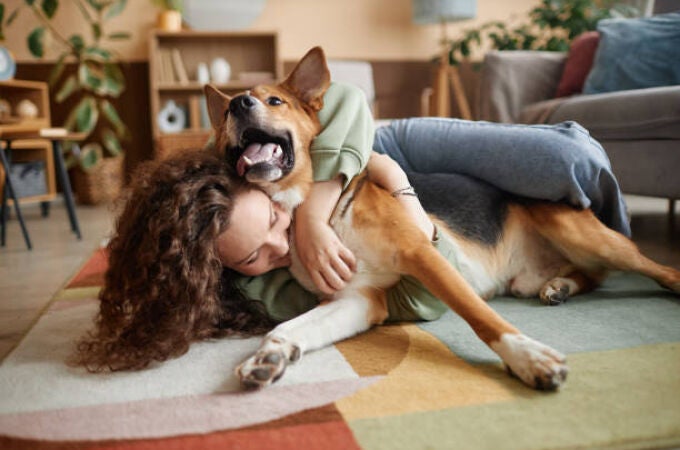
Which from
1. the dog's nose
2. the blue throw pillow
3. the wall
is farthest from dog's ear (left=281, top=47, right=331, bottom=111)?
the wall

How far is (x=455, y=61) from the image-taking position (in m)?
5.52

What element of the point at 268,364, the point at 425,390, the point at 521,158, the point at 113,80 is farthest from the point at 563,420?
the point at 113,80

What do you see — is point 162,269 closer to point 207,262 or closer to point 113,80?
point 207,262

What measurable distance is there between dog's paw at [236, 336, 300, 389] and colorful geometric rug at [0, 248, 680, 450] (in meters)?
0.02

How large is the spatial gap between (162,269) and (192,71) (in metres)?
4.98

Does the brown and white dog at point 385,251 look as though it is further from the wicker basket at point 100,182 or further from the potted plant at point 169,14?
the potted plant at point 169,14

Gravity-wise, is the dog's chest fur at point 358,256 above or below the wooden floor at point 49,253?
above

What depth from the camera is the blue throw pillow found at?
116 inches

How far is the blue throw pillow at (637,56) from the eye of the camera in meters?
2.96

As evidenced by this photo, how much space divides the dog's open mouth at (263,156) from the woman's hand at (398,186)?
0.89ft

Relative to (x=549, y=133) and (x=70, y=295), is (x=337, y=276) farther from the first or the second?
(x=70, y=295)

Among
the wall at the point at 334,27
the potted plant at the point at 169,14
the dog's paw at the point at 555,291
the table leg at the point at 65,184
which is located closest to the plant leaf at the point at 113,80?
the wall at the point at 334,27

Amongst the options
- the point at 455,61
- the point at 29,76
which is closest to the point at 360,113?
the point at 455,61

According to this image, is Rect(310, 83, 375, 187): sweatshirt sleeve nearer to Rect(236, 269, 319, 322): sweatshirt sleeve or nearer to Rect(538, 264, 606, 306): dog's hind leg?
Rect(236, 269, 319, 322): sweatshirt sleeve
